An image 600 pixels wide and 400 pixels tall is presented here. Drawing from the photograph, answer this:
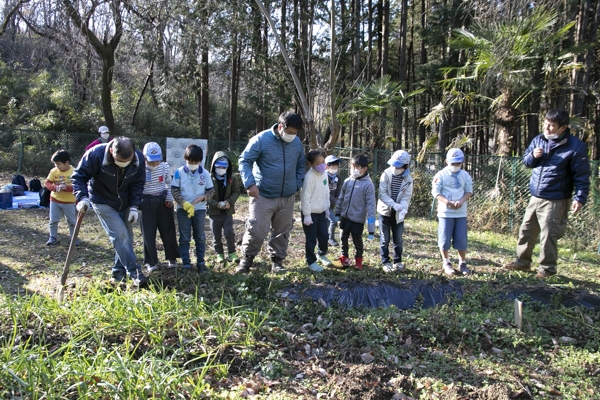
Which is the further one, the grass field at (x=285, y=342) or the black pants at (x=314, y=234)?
the black pants at (x=314, y=234)

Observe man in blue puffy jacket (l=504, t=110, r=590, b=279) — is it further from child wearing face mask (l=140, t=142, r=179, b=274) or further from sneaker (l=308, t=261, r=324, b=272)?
child wearing face mask (l=140, t=142, r=179, b=274)

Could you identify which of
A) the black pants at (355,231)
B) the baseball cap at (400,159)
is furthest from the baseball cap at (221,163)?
the baseball cap at (400,159)

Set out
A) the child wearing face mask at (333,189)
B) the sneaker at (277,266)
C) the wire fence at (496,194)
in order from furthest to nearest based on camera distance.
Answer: the wire fence at (496,194) → the child wearing face mask at (333,189) → the sneaker at (277,266)

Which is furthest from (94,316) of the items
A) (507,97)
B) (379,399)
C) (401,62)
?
(401,62)

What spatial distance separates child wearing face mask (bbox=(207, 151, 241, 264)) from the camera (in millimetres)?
5633

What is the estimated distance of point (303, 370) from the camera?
3207 mm

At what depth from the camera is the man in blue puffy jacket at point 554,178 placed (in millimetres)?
5016

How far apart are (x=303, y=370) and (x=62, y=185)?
4.86 m

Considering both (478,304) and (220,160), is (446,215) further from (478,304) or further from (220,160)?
(220,160)

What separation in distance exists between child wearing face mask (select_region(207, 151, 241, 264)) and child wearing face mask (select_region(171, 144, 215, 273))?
0.26 metres

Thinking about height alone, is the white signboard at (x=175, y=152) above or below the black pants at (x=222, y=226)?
above

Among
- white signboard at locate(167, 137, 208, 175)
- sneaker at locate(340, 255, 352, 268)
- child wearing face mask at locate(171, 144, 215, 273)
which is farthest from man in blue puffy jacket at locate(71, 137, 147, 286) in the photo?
white signboard at locate(167, 137, 208, 175)

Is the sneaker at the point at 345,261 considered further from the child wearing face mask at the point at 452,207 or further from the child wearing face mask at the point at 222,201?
the child wearing face mask at the point at 222,201

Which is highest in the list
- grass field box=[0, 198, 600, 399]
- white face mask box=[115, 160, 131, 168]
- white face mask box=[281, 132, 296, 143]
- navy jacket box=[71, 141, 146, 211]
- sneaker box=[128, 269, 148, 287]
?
white face mask box=[281, 132, 296, 143]
